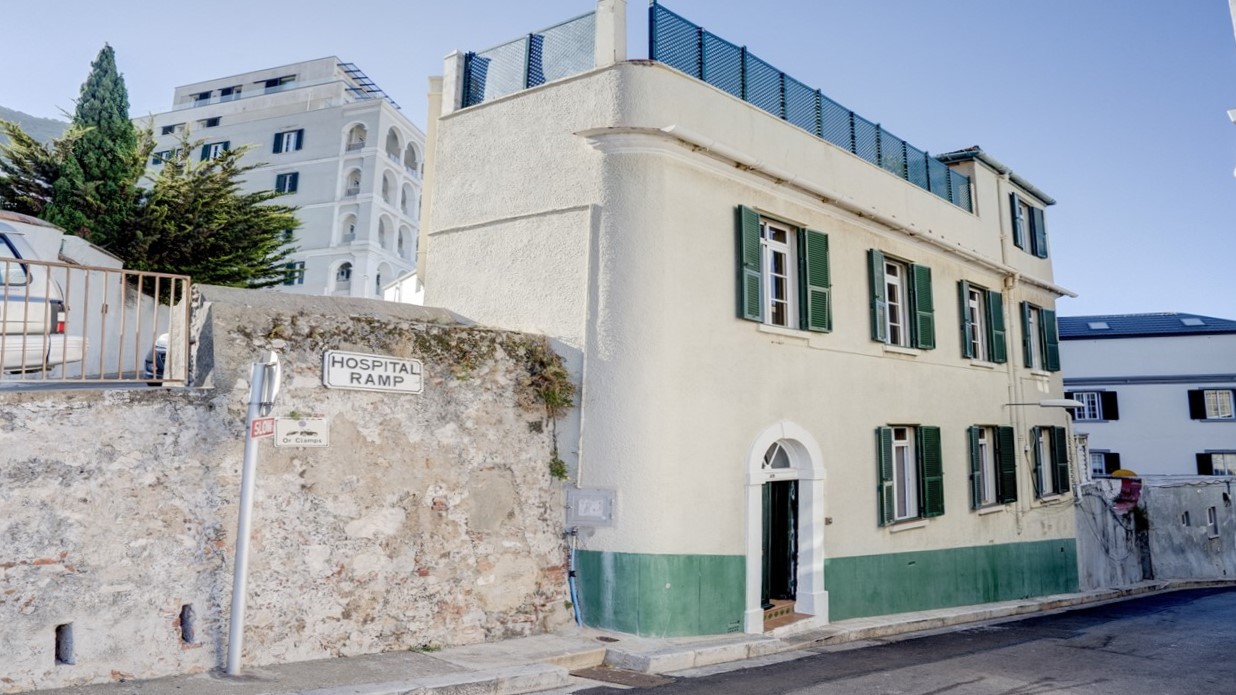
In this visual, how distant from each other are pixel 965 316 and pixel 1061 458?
190 inches

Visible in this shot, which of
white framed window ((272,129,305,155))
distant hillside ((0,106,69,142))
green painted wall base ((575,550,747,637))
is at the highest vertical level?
white framed window ((272,129,305,155))

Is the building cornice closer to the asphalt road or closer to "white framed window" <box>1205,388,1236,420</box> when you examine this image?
the asphalt road

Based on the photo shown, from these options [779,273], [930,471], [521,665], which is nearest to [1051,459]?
[930,471]

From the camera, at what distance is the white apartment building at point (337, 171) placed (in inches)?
1523

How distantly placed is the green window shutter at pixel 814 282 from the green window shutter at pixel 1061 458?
8492mm

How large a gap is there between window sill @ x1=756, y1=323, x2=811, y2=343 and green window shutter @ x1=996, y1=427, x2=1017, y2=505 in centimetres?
613

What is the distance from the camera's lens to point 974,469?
14211 mm

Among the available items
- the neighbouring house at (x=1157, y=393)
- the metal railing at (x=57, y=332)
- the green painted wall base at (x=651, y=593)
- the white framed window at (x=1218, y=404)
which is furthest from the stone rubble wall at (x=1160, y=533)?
the metal railing at (x=57, y=332)

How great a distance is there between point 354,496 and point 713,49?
23.2ft

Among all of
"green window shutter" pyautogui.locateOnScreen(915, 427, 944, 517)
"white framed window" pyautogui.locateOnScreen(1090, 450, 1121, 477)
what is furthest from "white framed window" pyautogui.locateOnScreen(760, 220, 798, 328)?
"white framed window" pyautogui.locateOnScreen(1090, 450, 1121, 477)

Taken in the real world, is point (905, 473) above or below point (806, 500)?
above

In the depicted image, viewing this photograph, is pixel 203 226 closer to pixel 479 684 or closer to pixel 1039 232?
pixel 479 684

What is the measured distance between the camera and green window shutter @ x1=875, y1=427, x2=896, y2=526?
470 inches

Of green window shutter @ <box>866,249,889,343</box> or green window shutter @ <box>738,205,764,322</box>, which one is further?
green window shutter @ <box>866,249,889,343</box>
